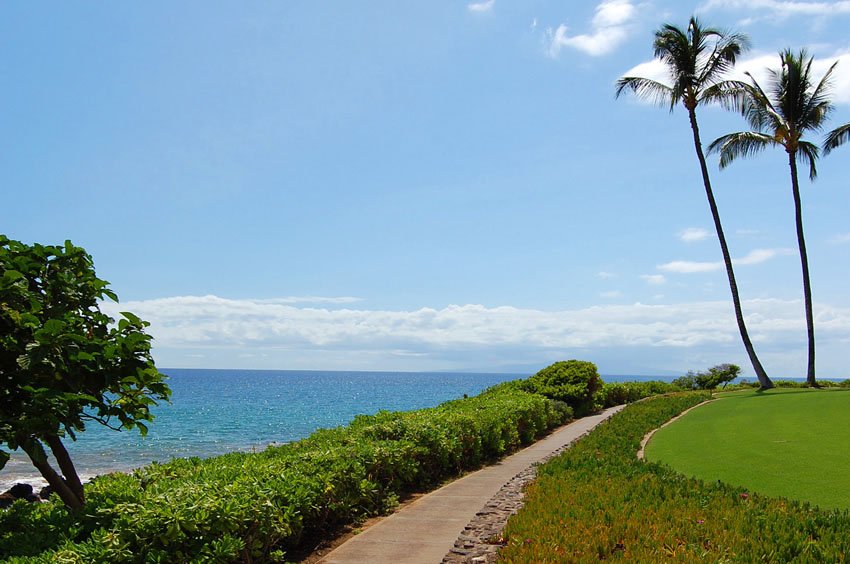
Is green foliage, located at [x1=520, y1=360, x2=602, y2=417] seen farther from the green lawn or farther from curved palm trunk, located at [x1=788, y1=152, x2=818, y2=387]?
curved palm trunk, located at [x1=788, y1=152, x2=818, y2=387]

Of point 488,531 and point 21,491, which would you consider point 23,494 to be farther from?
point 488,531

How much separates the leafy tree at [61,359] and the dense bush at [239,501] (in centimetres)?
68

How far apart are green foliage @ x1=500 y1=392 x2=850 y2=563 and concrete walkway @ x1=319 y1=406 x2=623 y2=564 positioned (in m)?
1.08

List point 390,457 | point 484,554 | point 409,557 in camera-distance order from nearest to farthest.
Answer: point 484,554
point 409,557
point 390,457

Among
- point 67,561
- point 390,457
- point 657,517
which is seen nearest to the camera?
point 67,561

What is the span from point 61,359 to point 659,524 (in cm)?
571

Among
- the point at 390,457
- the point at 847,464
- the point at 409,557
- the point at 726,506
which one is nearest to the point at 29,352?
the point at 409,557

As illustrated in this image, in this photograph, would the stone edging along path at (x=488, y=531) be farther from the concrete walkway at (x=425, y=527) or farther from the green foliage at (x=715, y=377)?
the green foliage at (x=715, y=377)

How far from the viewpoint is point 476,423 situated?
41.4ft

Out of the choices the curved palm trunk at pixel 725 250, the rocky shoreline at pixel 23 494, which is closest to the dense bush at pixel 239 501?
the rocky shoreline at pixel 23 494

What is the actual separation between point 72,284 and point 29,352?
44.5 inches

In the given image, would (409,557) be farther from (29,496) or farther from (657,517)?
(29,496)

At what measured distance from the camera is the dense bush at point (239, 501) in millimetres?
5266

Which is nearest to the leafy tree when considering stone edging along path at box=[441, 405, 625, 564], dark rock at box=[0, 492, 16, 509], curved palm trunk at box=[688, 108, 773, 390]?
stone edging along path at box=[441, 405, 625, 564]
